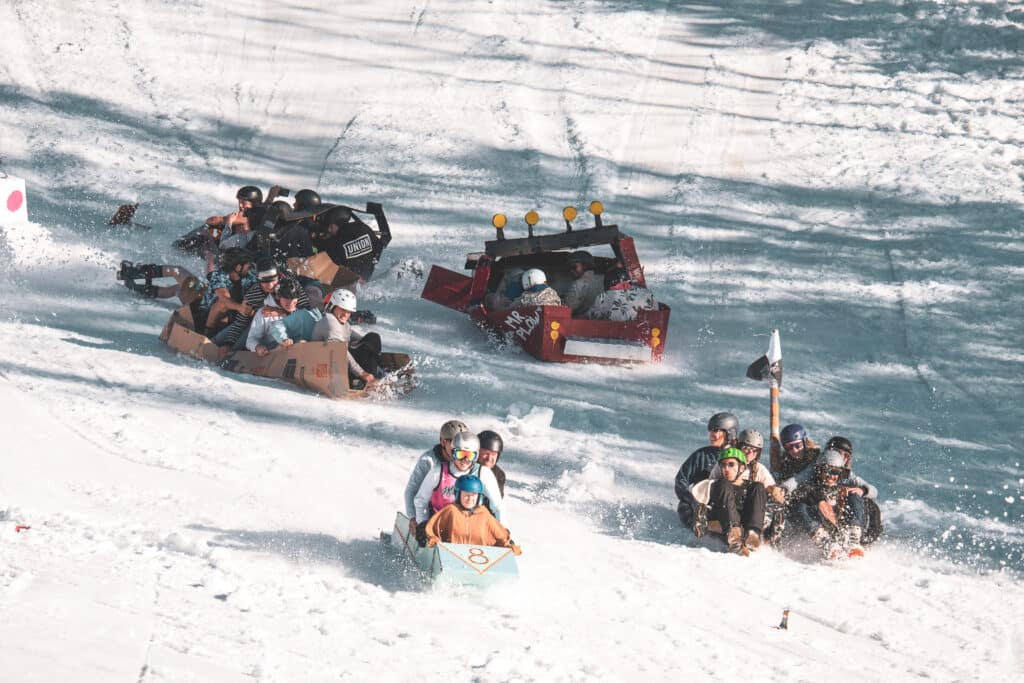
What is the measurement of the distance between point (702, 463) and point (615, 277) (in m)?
4.40

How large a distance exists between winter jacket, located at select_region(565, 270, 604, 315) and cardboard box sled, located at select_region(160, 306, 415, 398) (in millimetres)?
2318

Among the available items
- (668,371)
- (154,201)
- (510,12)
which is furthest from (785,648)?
(510,12)

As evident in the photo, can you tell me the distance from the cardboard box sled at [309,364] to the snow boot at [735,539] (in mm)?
3674

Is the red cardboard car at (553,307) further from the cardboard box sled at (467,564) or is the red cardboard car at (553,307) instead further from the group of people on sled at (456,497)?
the cardboard box sled at (467,564)

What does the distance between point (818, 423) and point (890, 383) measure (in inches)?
52.2

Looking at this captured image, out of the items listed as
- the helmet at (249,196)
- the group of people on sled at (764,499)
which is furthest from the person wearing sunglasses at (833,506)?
the helmet at (249,196)

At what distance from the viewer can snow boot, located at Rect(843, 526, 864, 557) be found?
8492mm

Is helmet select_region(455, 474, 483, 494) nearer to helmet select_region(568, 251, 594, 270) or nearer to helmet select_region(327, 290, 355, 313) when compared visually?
helmet select_region(327, 290, 355, 313)

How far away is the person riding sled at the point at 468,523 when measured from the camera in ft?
24.0

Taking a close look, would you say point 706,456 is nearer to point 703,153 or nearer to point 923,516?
point 923,516

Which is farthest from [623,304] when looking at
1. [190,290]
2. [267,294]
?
[190,290]

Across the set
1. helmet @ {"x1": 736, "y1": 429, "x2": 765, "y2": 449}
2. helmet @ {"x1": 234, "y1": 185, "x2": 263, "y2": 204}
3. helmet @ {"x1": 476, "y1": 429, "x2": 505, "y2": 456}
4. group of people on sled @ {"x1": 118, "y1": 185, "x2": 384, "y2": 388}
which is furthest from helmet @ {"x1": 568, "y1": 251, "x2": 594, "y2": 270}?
helmet @ {"x1": 476, "y1": 429, "x2": 505, "y2": 456}

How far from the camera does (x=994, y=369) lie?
1271cm

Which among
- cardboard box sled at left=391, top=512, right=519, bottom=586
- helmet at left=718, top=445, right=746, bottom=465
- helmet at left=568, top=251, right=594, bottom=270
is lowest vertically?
cardboard box sled at left=391, top=512, right=519, bottom=586
